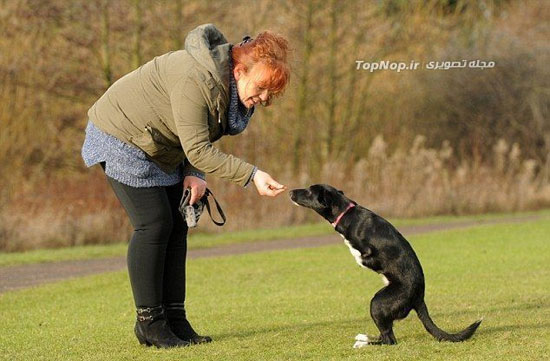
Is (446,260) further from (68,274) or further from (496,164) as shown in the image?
(496,164)

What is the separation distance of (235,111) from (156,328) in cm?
148

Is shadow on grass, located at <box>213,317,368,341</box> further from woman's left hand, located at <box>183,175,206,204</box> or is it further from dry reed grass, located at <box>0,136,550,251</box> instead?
dry reed grass, located at <box>0,136,550,251</box>

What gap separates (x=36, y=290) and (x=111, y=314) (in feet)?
7.40

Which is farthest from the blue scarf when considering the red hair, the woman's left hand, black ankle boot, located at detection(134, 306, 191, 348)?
black ankle boot, located at detection(134, 306, 191, 348)

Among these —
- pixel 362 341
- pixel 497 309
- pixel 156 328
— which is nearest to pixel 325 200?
pixel 362 341

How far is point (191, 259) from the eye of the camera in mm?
13930

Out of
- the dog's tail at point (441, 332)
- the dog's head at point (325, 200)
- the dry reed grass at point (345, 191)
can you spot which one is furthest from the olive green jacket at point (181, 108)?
the dry reed grass at point (345, 191)

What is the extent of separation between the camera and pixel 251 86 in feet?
18.2

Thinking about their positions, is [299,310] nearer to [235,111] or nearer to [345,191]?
[235,111]

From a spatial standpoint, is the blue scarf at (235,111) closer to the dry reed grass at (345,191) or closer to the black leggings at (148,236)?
the black leggings at (148,236)

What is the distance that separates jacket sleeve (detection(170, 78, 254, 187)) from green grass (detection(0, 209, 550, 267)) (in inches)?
336

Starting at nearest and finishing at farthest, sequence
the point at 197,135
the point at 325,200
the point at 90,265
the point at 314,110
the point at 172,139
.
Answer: the point at 197,135
the point at 172,139
the point at 325,200
the point at 90,265
the point at 314,110

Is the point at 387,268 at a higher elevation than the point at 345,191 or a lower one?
higher

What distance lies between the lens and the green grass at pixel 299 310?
235 inches
